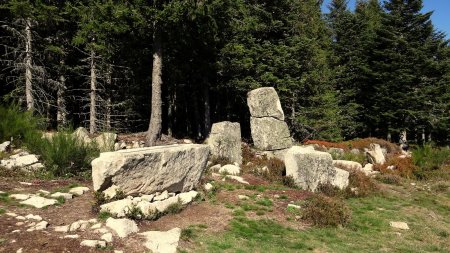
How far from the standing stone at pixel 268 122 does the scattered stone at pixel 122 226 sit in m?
11.9

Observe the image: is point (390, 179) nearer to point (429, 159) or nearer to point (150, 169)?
point (429, 159)

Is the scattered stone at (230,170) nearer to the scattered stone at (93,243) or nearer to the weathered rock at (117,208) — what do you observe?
the weathered rock at (117,208)

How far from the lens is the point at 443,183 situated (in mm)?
15312

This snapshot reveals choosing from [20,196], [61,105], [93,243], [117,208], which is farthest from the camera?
[61,105]

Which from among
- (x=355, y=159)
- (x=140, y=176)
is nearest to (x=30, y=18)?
(x=140, y=176)

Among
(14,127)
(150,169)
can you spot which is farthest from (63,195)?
(14,127)

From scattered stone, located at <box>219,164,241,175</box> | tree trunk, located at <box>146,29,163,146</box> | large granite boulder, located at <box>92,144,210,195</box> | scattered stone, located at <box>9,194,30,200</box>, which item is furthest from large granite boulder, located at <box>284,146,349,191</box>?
scattered stone, located at <box>9,194,30,200</box>

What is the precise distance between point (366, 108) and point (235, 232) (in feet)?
99.4

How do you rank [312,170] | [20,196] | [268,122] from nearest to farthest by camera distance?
1. [20,196]
2. [312,170]
3. [268,122]

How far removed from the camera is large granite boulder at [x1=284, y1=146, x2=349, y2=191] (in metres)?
12.1

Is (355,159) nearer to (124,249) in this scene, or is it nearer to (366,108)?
(124,249)

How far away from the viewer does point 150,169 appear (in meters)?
8.34

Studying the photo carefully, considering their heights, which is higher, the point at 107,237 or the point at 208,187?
the point at 208,187

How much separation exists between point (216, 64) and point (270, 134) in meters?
5.20
